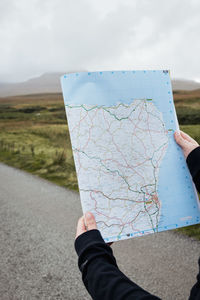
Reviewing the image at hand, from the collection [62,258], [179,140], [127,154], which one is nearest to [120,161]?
[127,154]

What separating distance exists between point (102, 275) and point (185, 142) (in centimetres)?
81

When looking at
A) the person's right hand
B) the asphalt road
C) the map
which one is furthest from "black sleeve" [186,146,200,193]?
the asphalt road

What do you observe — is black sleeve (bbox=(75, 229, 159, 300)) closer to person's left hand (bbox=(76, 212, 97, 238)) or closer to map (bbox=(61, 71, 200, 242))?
person's left hand (bbox=(76, 212, 97, 238))

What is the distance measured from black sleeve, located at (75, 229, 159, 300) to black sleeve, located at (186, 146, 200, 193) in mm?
527

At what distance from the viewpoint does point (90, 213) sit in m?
1.19

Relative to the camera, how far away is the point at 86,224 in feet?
3.69

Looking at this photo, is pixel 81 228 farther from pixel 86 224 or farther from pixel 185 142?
pixel 185 142

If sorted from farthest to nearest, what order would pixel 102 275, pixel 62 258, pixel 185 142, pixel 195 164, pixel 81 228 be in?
1. pixel 62 258
2. pixel 185 142
3. pixel 195 164
4. pixel 81 228
5. pixel 102 275

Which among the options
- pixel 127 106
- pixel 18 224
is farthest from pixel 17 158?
pixel 127 106

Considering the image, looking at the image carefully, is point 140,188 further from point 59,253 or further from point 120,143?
point 59,253

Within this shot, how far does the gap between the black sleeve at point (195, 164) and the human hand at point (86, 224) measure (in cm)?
51

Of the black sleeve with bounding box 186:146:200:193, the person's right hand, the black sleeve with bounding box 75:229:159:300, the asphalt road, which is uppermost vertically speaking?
the person's right hand

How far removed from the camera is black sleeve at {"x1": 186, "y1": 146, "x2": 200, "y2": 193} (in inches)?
46.6

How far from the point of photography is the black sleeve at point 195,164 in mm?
1184
